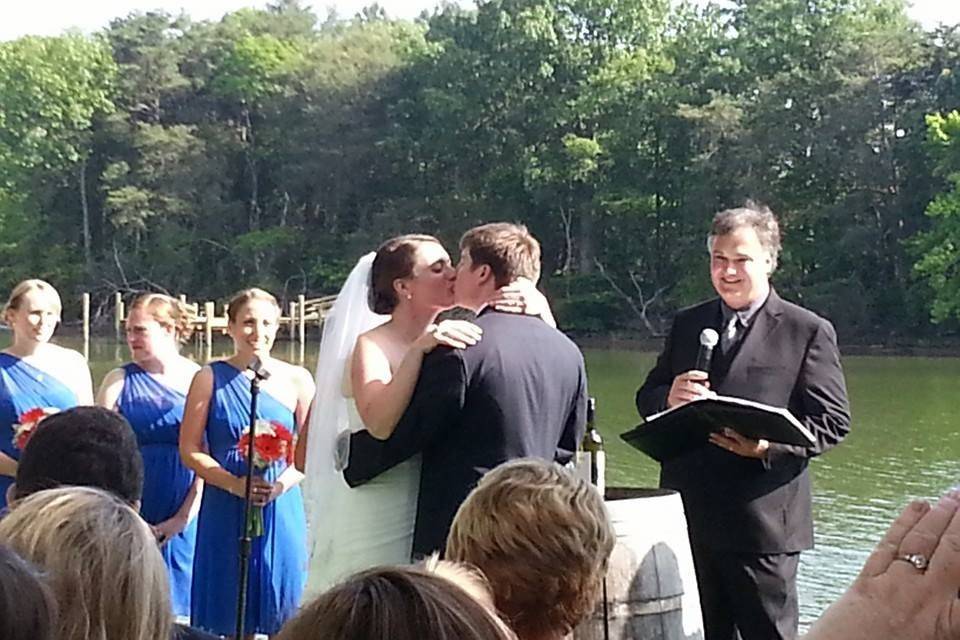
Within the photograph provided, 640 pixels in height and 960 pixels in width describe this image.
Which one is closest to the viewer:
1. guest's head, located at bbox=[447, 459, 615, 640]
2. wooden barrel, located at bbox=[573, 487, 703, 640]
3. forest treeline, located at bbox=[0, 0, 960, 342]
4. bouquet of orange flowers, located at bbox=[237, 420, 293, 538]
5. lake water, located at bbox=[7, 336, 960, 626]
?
guest's head, located at bbox=[447, 459, 615, 640]

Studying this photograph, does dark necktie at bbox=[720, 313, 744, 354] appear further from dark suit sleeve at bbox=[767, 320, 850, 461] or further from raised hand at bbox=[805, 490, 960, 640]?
raised hand at bbox=[805, 490, 960, 640]

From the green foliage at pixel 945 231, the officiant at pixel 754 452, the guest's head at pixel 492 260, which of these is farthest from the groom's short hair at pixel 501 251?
the green foliage at pixel 945 231

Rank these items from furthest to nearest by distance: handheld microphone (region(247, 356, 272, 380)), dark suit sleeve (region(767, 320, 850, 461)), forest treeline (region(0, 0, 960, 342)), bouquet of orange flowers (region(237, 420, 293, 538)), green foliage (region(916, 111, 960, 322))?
forest treeline (region(0, 0, 960, 342)) → green foliage (region(916, 111, 960, 322)) → bouquet of orange flowers (region(237, 420, 293, 538)) → handheld microphone (region(247, 356, 272, 380)) → dark suit sleeve (region(767, 320, 850, 461))

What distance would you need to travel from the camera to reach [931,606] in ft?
4.46

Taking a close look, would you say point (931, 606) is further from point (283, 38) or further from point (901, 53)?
point (283, 38)

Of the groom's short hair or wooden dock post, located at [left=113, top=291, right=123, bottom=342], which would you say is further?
wooden dock post, located at [left=113, top=291, right=123, bottom=342]

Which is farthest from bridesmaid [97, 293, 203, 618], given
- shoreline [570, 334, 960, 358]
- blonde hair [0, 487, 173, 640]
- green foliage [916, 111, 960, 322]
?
green foliage [916, 111, 960, 322]

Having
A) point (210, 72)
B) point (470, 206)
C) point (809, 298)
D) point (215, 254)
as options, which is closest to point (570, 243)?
point (470, 206)

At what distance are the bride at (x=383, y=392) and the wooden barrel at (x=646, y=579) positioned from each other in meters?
0.62

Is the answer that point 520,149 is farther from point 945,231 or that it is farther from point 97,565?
point 97,565

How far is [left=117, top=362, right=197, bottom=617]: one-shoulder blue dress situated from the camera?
5293 millimetres

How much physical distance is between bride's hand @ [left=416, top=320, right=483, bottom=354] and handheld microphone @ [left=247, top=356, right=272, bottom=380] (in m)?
0.91

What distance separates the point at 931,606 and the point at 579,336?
47045mm

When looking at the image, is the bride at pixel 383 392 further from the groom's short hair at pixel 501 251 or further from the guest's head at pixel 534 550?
the guest's head at pixel 534 550
